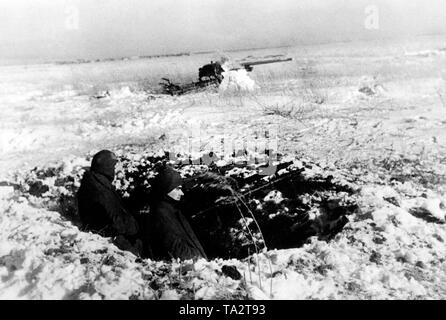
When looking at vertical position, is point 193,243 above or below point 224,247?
above

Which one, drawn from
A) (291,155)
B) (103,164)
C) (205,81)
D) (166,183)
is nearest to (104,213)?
(103,164)

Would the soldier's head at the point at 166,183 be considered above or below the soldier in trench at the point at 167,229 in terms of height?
above

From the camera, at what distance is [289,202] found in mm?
4590

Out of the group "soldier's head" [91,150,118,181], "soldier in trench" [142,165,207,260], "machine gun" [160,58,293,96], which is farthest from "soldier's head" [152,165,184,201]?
"machine gun" [160,58,293,96]

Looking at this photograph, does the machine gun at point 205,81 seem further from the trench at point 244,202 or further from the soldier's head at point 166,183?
the soldier's head at point 166,183

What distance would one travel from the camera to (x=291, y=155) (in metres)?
5.56

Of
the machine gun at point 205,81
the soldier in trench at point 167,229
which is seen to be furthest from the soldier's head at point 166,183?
the machine gun at point 205,81

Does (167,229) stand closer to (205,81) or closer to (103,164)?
(103,164)

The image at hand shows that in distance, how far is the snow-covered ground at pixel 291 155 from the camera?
8.89 feet
